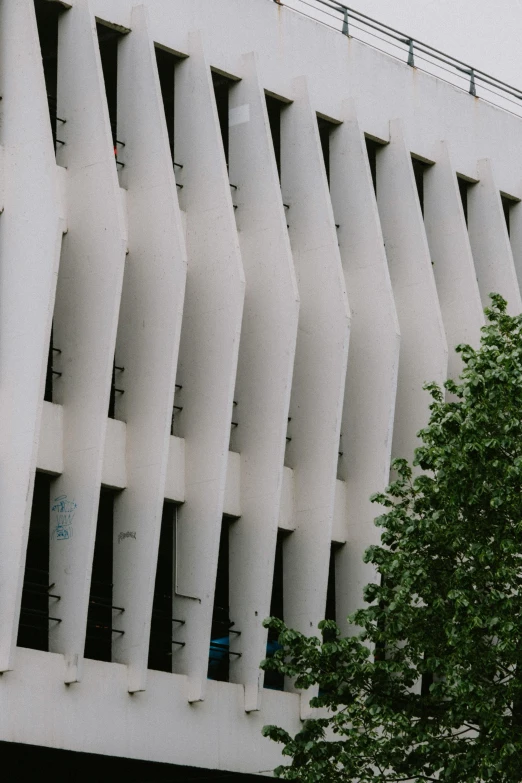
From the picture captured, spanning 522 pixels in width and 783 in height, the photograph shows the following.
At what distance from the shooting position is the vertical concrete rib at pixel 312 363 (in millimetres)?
26984

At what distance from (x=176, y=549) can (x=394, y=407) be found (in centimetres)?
520

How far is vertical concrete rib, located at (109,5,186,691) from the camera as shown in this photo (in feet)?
79.2

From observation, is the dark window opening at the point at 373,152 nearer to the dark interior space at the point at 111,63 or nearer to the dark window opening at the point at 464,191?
the dark window opening at the point at 464,191

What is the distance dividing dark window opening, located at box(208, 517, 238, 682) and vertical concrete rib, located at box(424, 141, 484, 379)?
559 cm

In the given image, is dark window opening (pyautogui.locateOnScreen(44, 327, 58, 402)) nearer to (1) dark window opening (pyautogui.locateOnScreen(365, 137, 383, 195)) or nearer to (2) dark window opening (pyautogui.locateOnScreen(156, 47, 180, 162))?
(2) dark window opening (pyautogui.locateOnScreen(156, 47, 180, 162))

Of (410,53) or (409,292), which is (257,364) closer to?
(409,292)

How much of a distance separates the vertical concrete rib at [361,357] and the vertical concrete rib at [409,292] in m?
1.24

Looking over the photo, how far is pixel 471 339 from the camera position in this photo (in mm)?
30719

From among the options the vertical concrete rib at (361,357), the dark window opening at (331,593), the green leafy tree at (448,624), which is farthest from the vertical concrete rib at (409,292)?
the green leafy tree at (448,624)

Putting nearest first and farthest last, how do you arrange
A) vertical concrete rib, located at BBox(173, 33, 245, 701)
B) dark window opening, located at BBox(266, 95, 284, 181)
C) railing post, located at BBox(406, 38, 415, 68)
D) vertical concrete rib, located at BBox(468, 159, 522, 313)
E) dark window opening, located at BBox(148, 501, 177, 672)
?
vertical concrete rib, located at BBox(173, 33, 245, 701) → dark window opening, located at BBox(148, 501, 177, 672) → dark window opening, located at BBox(266, 95, 284, 181) → railing post, located at BBox(406, 38, 415, 68) → vertical concrete rib, located at BBox(468, 159, 522, 313)

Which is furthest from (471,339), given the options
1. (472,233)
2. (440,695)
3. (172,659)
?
(440,695)

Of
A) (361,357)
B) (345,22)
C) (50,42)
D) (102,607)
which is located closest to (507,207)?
(345,22)

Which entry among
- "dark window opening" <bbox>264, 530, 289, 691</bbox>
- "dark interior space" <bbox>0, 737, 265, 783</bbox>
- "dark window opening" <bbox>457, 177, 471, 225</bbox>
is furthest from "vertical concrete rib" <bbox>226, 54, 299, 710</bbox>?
"dark window opening" <bbox>457, 177, 471, 225</bbox>

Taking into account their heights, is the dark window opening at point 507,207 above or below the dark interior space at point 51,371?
above
